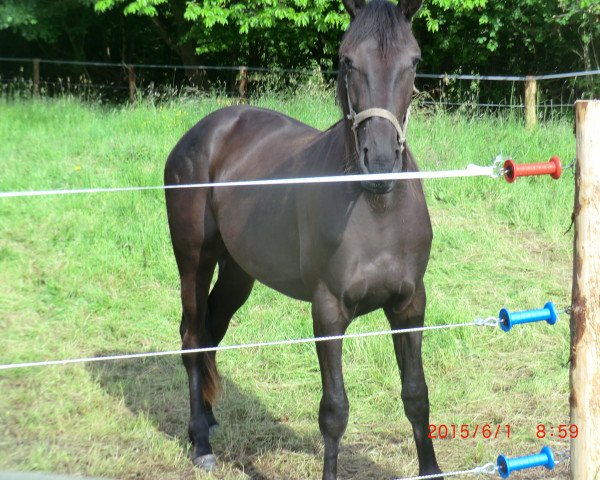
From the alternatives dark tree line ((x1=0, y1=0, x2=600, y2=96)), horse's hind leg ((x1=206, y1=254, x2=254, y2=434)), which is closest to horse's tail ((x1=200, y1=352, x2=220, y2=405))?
horse's hind leg ((x1=206, y1=254, x2=254, y2=434))

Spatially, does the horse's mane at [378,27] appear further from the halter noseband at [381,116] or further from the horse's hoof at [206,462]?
the horse's hoof at [206,462]

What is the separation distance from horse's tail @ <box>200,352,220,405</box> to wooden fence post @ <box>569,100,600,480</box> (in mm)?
2642

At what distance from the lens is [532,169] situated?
279 cm

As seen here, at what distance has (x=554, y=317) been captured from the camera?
2.89 m

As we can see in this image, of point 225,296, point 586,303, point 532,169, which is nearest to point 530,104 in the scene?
point 225,296

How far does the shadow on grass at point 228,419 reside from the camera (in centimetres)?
445

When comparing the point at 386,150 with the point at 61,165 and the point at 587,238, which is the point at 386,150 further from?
the point at 61,165

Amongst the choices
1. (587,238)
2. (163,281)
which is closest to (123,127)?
(163,281)

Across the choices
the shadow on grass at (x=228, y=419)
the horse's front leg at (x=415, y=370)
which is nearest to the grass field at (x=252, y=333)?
the shadow on grass at (x=228, y=419)

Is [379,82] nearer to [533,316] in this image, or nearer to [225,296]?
[533,316]

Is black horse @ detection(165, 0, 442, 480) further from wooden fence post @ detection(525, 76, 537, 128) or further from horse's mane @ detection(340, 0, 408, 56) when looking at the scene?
wooden fence post @ detection(525, 76, 537, 128)

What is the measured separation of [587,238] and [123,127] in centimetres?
913

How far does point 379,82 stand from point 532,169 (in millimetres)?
745

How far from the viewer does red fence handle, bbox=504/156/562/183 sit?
110 inches
